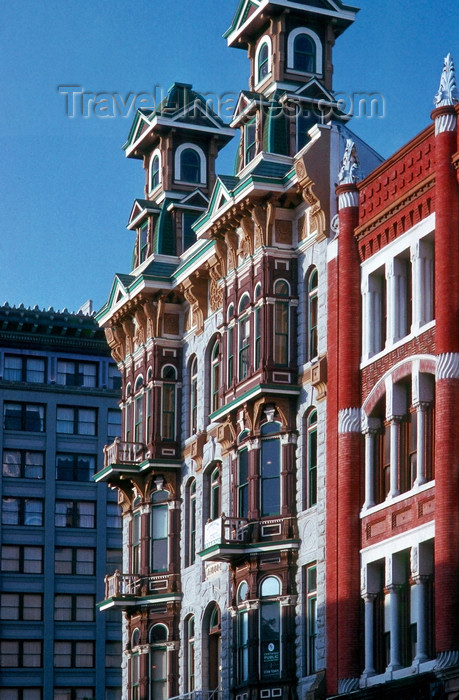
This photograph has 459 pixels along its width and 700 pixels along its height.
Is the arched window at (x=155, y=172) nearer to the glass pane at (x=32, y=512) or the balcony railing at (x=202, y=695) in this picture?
the balcony railing at (x=202, y=695)

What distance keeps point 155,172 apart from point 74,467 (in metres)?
29.3

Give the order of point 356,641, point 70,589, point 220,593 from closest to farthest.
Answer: point 356,641, point 220,593, point 70,589

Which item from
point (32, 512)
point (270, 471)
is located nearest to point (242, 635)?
point (270, 471)

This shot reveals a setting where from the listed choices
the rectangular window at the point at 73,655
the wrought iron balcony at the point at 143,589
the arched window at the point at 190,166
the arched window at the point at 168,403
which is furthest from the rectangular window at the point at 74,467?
the arched window at the point at 168,403

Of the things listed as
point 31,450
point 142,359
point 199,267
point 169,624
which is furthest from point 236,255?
point 31,450

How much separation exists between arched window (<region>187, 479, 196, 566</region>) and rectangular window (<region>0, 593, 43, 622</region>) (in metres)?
32.4

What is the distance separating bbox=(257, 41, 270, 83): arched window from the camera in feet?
185

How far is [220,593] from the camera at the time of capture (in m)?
53.5

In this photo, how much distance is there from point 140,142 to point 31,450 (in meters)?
29.9

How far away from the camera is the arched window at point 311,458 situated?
48.9 meters

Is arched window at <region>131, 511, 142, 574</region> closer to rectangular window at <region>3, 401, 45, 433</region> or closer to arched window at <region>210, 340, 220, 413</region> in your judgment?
arched window at <region>210, 340, 220, 413</region>

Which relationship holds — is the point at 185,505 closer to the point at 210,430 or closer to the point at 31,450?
the point at 210,430

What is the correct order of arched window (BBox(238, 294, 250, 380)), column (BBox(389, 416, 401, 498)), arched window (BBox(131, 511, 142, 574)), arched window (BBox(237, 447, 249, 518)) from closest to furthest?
1. column (BBox(389, 416, 401, 498))
2. arched window (BBox(237, 447, 249, 518))
3. arched window (BBox(238, 294, 250, 380))
4. arched window (BBox(131, 511, 142, 574))

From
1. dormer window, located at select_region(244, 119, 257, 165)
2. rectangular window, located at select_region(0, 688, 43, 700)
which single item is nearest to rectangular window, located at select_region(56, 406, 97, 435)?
rectangular window, located at select_region(0, 688, 43, 700)
